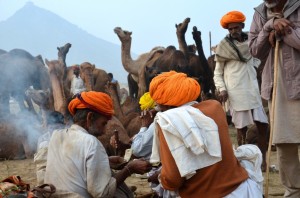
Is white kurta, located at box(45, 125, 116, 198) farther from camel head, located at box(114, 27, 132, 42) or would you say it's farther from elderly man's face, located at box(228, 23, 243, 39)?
camel head, located at box(114, 27, 132, 42)

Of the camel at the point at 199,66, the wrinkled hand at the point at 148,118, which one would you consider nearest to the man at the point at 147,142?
the wrinkled hand at the point at 148,118

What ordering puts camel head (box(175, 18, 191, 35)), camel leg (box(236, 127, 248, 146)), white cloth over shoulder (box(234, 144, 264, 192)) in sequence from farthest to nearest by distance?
camel head (box(175, 18, 191, 35)) < camel leg (box(236, 127, 248, 146)) < white cloth over shoulder (box(234, 144, 264, 192))

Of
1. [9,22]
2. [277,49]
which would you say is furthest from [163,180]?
[9,22]

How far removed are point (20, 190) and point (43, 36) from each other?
3053cm

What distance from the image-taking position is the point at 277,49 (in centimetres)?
436

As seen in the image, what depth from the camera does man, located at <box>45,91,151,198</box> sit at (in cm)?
355

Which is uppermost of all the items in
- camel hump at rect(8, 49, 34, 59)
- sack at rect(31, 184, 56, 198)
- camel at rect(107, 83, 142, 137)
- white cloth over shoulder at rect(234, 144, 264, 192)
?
camel hump at rect(8, 49, 34, 59)

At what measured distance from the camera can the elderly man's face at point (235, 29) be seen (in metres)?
6.52

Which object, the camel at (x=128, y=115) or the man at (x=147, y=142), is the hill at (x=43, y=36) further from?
the man at (x=147, y=142)

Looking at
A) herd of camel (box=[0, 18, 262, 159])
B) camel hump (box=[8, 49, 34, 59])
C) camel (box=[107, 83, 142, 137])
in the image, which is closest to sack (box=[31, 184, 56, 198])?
herd of camel (box=[0, 18, 262, 159])

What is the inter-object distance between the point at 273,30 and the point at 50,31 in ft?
108

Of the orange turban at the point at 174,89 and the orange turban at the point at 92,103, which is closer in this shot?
the orange turban at the point at 174,89

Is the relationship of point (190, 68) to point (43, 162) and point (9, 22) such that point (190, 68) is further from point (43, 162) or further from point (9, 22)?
point (9, 22)

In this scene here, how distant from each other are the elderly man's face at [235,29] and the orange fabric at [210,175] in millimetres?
3460
